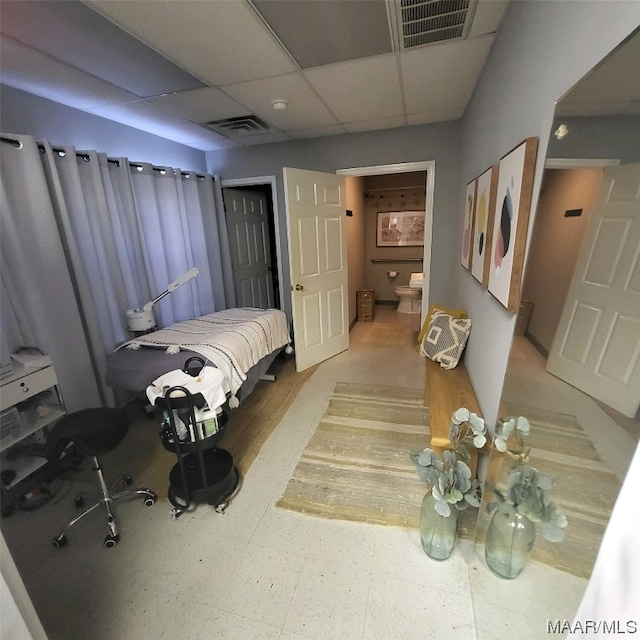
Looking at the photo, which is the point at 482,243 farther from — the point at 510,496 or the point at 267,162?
the point at 267,162

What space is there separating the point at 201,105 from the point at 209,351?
195 cm

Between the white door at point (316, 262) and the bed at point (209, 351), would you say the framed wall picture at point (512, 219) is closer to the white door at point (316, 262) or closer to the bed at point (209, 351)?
the bed at point (209, 351)

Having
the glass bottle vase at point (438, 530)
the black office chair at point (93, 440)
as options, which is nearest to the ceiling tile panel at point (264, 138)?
the black office chair at point (93, 440)

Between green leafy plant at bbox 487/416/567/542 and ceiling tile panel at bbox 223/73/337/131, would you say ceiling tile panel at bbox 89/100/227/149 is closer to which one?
ceiling tile panel at bbox 223/73/337/131

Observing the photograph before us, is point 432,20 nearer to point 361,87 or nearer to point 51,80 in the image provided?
point 361,87

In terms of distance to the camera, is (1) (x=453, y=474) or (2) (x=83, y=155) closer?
(1) (x=453, y=474)

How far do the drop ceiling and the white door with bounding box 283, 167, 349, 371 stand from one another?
67cm

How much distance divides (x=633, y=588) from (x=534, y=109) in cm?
136

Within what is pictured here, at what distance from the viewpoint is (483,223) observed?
→ 171 centimetres

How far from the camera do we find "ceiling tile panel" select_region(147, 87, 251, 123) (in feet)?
7.14

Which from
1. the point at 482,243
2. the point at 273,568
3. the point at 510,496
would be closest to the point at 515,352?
the point at 510,496

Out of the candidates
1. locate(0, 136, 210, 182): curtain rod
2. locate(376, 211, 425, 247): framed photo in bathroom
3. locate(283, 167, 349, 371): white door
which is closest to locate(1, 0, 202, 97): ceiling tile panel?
locate(0, 136, 210, 182): curtain rod

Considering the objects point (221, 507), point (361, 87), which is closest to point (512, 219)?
point (361, 87)

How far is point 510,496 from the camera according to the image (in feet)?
3.51
